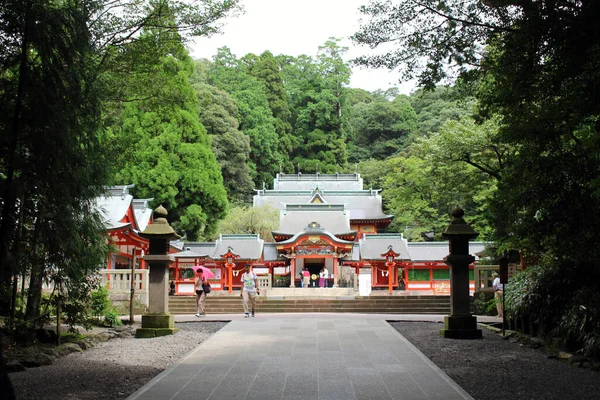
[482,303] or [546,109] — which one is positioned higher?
[546,109]

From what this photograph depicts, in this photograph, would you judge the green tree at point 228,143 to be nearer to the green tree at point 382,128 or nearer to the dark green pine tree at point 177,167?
the dark green pine tree at point 177,167

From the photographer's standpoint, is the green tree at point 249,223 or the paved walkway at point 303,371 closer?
the paved walkway at point 303,371

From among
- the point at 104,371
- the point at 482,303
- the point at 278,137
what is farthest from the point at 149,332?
the point at 278,137

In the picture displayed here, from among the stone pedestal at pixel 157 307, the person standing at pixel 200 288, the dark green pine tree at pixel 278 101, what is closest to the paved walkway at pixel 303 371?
the stone pedestal at pixel 157 307

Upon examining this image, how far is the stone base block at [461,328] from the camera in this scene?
10.7 metres

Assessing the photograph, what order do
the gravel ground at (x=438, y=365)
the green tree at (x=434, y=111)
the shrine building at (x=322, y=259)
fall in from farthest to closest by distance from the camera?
the green tree at (x=434, y=111)
the shrine building at (x=322, y=259)
the gravel ground at (x=438, y=365)

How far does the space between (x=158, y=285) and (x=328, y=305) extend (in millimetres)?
11522

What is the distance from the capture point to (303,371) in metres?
6.92

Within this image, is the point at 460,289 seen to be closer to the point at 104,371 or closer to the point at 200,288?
the point at 104,371

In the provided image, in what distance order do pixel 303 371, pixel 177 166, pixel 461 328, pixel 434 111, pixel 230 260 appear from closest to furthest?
pixel 303 371 < pixel 461 328 < pixel 230 260 < pixel 177 166 < pixel 434 111

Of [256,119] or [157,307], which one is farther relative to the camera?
[256,119]

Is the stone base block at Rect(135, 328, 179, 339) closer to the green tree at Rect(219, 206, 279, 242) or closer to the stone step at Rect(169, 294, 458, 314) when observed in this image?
the stone step at Rect(169, 294, 458, 314)

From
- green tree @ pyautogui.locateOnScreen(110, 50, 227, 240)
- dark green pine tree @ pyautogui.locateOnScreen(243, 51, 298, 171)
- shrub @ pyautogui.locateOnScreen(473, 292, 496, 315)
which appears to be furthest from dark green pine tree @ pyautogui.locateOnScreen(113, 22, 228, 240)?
dark green pine tree @ pyautogui.locateOnScreen(243, 51, 298, 171)

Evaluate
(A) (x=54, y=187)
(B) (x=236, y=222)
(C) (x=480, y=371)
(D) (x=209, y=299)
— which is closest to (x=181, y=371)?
(A) (x=54, y=187)
